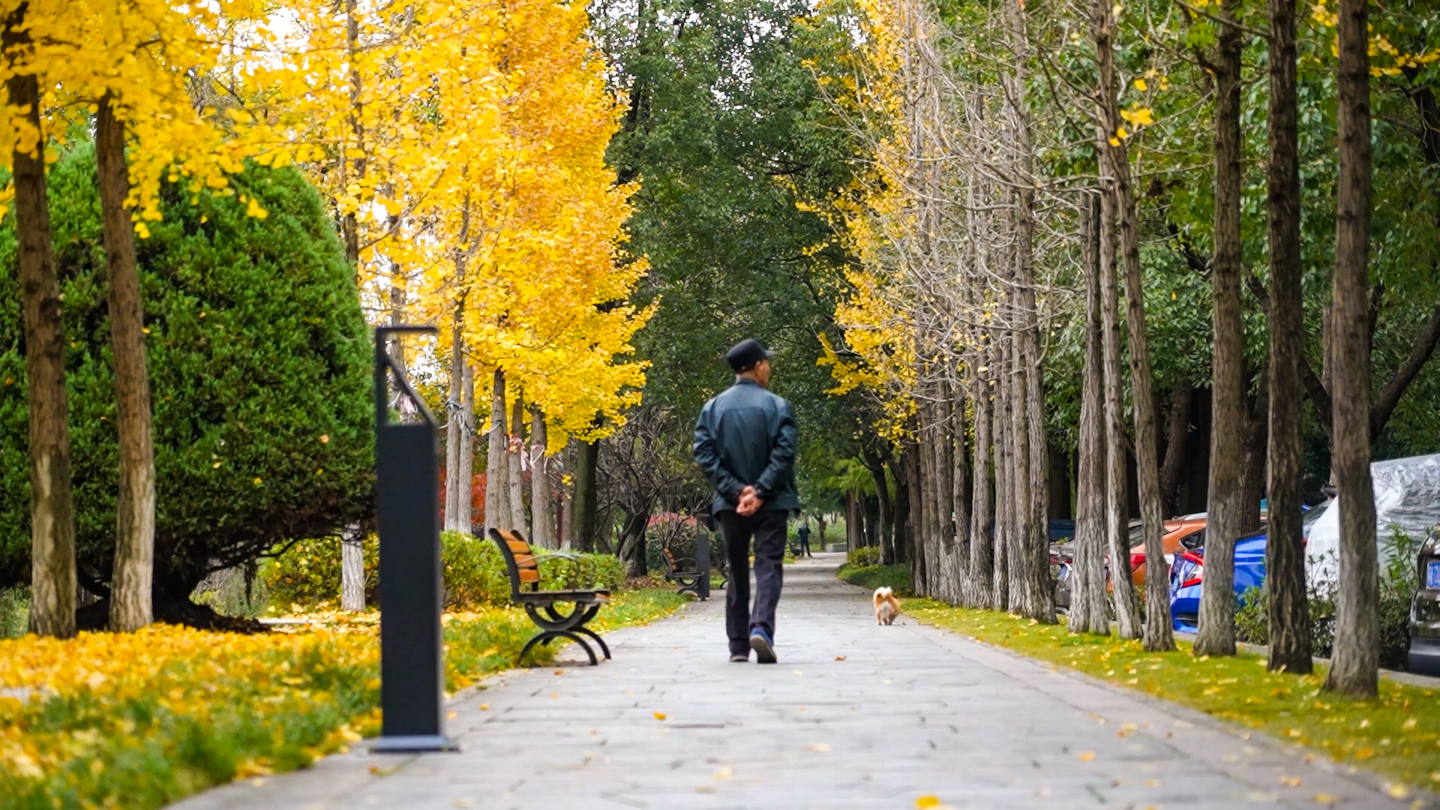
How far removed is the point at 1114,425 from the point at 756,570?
448cm

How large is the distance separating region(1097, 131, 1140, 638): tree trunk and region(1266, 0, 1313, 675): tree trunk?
13.4 feet

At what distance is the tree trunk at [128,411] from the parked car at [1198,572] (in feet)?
29.6

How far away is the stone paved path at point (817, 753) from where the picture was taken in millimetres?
6035

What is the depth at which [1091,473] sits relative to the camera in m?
18.0

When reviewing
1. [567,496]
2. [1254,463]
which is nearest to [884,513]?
[567,496]

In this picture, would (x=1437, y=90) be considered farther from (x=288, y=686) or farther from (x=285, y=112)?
(x=288, y=686)

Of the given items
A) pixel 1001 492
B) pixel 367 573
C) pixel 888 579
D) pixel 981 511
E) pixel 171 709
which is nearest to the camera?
pixel 171 709

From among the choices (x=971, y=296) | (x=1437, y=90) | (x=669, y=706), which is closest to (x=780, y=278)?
(x=971, y=296)

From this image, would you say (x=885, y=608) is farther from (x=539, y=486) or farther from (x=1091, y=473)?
(x=539, y=486)

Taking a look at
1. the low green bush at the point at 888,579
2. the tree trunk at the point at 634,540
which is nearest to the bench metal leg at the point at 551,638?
the low green bush at the point at 888,579

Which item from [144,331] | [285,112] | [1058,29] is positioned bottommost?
[144,331]

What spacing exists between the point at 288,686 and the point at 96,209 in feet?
24.1

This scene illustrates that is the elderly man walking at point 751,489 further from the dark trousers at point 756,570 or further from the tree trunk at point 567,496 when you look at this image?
the tree trunk at point 567,496

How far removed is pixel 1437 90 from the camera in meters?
16.5
